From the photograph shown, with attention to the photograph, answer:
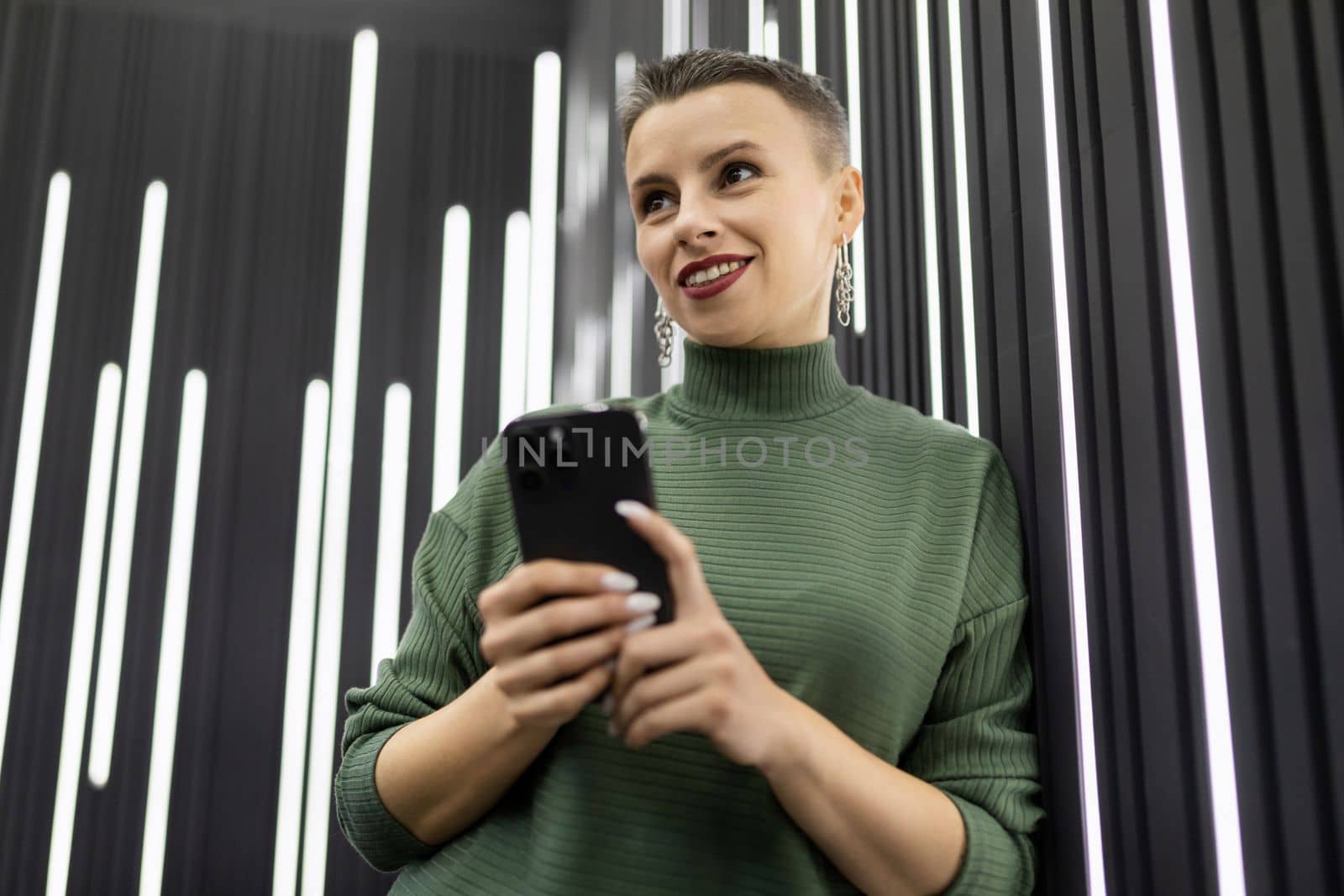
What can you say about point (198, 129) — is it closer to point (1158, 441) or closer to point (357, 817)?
point (357, 817)

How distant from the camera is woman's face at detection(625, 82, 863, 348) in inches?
31.4

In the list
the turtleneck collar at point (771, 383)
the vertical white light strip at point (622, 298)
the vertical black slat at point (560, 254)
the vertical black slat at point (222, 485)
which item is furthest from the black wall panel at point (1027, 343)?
the vertical black slat at point (222, 485)

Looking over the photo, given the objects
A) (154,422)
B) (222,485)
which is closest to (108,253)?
(154,422)

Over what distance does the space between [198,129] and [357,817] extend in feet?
9.73

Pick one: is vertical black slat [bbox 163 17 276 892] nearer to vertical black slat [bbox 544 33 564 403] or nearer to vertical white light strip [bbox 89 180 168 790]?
vertical white light strip [bbox 89 180 168 790]

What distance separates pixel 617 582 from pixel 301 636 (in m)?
2.61

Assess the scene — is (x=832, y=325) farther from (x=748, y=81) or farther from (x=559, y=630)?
(x=559, y=630)

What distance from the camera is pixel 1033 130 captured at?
2.53 feet

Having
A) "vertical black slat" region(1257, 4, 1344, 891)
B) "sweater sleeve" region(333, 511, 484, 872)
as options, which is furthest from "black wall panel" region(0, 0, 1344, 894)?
"sweater sleeve" region(333, 511, 484, 872)


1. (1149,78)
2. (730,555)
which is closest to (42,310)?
(730,555)

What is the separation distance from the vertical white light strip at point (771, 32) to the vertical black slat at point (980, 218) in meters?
0.61

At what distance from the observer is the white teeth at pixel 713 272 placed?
803mm

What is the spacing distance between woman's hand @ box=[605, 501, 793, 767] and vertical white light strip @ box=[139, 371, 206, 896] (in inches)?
105

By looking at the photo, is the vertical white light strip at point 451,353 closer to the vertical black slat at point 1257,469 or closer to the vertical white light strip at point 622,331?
the vertical white light strip at point 622,331
